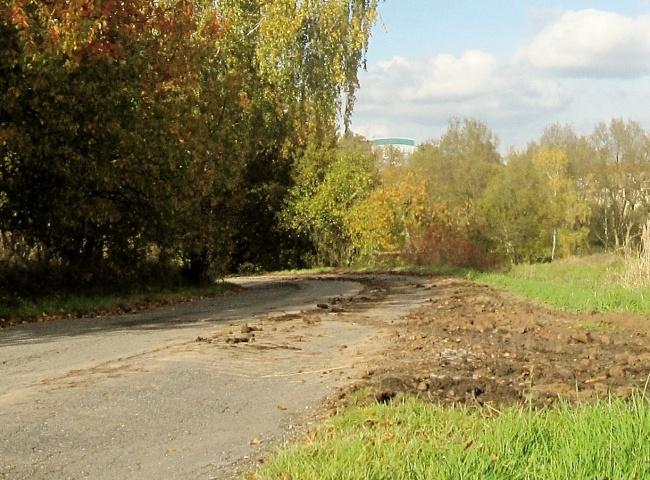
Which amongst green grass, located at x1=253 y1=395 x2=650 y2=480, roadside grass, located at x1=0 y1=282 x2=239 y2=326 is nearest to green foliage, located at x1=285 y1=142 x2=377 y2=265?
roadside grass, located at x1=0 y1=282 x2=239 y2=326

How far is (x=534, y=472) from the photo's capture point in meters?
4.88

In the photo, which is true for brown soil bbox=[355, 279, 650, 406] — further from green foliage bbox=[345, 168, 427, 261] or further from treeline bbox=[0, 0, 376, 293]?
green foliage bbox=[345, 168, 427, 261]

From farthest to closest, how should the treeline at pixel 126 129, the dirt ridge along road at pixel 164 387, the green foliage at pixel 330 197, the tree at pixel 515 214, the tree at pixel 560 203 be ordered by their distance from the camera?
1. the tree at pixel 560 203
2. the tree at pixel 515 214
3. the green foliage at pixel 330 197
4. the treeline at pixel 126 129
5. the dirt ridge along road at pixel 164 387

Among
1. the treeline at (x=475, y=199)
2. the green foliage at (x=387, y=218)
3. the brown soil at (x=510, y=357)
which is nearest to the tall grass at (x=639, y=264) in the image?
the brown soil at (x=510, y=357)

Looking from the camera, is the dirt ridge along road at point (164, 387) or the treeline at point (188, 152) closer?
the dirt ridge along road at point (164, 387)

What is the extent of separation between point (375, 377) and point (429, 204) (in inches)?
1749

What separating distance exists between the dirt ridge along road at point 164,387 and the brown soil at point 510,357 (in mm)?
706

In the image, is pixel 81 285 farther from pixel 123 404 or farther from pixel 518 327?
pixel 123 404

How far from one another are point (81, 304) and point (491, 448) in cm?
1498

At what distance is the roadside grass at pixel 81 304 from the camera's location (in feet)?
55.4

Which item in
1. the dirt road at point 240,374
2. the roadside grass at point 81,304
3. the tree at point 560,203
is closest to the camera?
the dirt road at point 240,374

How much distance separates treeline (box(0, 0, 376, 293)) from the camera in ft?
58.4

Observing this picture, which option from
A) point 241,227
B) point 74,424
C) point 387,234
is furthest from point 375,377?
point 241,227

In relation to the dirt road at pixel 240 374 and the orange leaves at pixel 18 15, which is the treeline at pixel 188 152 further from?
the dirt road at pixel 240 374
